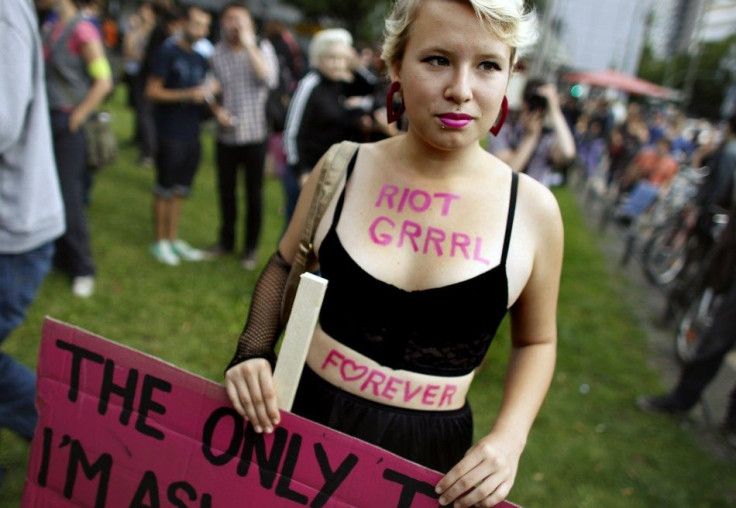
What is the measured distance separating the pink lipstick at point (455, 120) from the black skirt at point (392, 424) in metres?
0.66

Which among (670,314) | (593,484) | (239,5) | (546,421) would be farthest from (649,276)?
(239,5)

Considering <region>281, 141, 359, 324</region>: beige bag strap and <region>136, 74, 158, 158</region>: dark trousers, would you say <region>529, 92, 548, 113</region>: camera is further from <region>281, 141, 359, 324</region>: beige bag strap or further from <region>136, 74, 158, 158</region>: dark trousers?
<region>136, 74, 158, 158</region>: dark trousers

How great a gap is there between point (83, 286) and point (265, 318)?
3372 mm

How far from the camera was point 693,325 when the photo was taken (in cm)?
527

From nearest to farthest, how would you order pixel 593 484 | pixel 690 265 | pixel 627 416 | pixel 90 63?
pixel 593 484 < pixel 90 63 < pixel 627 416 < pixel 690 265

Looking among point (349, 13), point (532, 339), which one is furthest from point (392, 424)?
point (349, 13)

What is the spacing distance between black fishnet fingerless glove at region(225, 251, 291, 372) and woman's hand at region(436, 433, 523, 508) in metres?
0.47

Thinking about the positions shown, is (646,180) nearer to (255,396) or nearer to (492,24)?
(492,24)

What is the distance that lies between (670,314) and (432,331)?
5.41 metres

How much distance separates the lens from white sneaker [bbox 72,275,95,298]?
4.37 meters

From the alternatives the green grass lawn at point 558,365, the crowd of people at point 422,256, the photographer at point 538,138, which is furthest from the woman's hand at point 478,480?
the photographer at point 538,138

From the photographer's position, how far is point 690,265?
5.95m

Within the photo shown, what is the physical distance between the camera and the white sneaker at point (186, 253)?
5.49 meters

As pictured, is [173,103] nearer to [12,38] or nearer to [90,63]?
[90,63]
